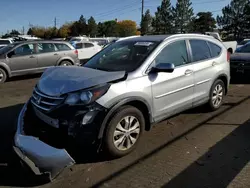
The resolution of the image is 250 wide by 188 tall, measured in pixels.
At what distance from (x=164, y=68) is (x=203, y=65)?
4.68 ft

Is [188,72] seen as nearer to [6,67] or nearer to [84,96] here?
[84,96]

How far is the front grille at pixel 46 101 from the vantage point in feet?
11.8

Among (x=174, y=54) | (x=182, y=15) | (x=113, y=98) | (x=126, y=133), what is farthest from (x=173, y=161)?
(x=182, y=15)

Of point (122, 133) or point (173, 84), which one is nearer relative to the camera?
point (122, 133)

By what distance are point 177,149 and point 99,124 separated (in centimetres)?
134

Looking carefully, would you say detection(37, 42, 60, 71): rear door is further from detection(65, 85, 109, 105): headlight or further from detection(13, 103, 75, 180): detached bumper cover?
detection(13, 103, 75, 180): detached bumper cover

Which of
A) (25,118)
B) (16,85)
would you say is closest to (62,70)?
(25,118)

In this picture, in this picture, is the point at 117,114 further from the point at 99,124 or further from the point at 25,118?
the point at 25,118

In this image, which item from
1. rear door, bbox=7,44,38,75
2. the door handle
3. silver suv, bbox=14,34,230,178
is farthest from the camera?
rear door, bbox=7,44,38,75

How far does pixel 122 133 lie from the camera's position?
152 inches

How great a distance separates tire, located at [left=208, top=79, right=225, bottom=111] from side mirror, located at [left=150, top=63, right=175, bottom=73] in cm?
177

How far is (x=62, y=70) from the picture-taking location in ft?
14.4

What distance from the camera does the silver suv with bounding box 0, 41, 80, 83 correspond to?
1042 cm

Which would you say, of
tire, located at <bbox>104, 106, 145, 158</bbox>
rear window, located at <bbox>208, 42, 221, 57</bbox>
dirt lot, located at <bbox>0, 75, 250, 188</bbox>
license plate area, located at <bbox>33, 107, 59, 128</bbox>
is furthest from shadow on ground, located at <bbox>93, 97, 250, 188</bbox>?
rear window, located at <bbox>208, 42, 221, 57</bbox>
